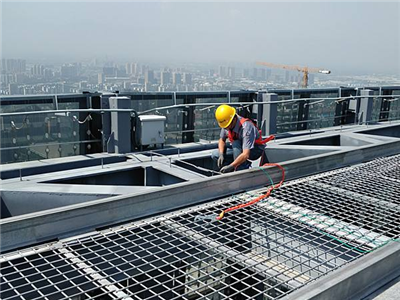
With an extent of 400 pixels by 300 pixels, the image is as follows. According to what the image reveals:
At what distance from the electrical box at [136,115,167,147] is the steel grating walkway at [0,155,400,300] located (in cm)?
372

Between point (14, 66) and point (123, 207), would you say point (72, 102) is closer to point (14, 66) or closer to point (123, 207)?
point (123, 207)

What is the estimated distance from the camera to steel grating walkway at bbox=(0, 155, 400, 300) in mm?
3322

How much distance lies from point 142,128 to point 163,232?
453 centimetres

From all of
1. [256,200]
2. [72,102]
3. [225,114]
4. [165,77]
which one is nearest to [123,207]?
[256,200]

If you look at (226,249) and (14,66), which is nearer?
(226,249)

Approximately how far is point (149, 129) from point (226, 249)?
501 centimetres

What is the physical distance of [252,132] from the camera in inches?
275

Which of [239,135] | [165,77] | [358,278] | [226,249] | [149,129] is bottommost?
[226,249]

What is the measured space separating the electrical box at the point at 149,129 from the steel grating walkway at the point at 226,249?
3.72 meters

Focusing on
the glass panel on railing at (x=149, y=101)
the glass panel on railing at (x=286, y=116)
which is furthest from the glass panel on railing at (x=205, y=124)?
the glass panel on railing at (x=286, y=116)

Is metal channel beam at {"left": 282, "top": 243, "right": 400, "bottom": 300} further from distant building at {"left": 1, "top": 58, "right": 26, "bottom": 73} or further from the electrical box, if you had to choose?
distant building at {"left": 1, "top": 58, "right": 26, "bottom": 73}

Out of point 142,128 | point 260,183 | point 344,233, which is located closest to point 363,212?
point 344,233

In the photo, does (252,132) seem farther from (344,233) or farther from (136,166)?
(344,233)

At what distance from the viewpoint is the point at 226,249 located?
391cm
